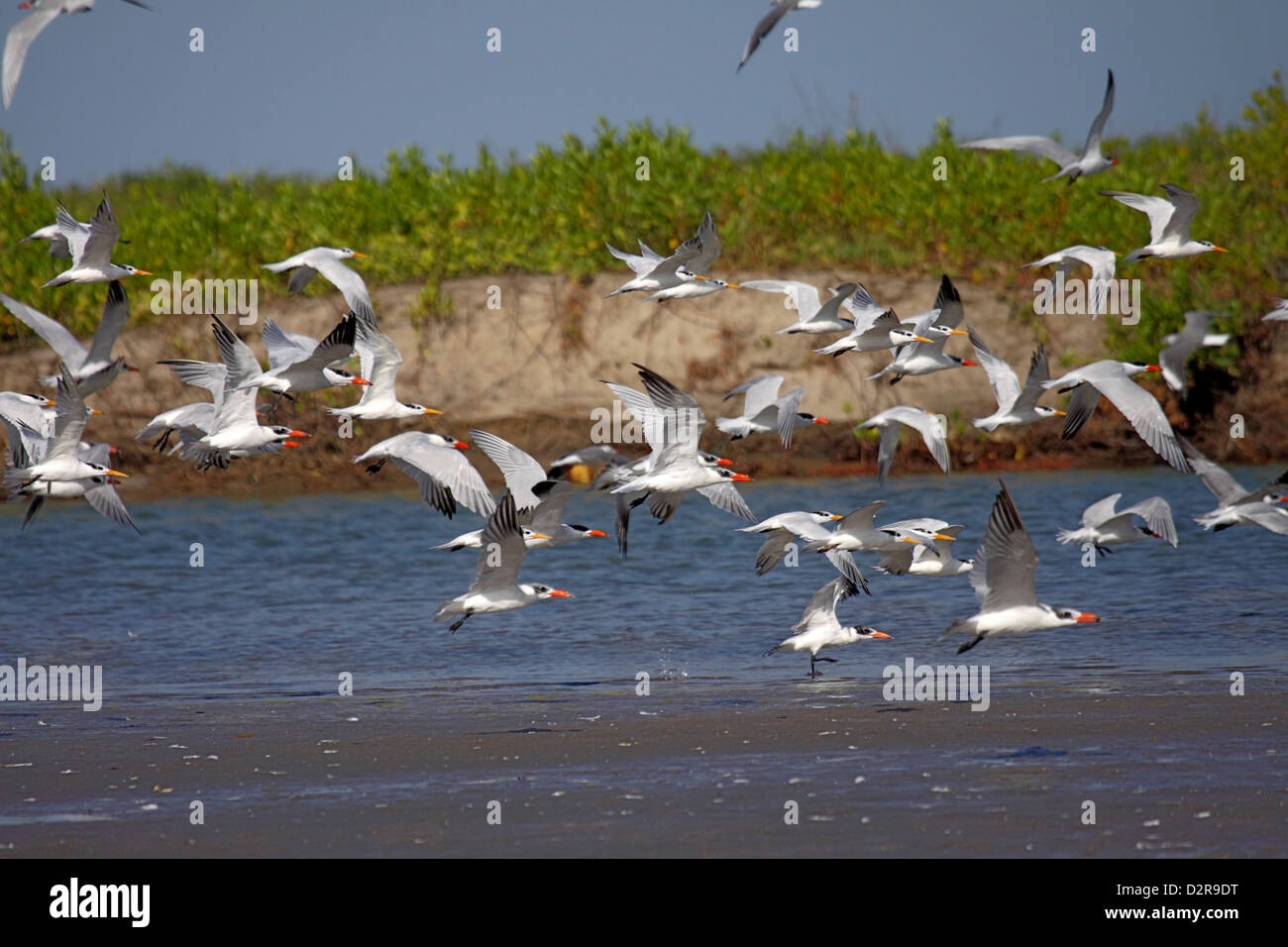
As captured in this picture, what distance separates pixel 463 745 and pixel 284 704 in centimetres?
236

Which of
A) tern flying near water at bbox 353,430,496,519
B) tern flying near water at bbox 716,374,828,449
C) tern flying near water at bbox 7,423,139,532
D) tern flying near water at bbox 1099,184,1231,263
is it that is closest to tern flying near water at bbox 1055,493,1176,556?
tern flying near water at bbox 1099,184,1231,263

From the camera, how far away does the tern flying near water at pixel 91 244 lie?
12398mm

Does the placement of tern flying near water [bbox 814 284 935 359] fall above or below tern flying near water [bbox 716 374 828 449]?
above

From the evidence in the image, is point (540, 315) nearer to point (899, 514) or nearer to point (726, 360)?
point (726, 360)

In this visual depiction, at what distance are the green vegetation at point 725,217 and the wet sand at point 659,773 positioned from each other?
15.2 meters

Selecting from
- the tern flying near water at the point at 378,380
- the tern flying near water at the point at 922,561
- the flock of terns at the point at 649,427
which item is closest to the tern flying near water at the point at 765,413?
the flock of terns at the point at 649,427

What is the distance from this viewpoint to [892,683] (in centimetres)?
1230

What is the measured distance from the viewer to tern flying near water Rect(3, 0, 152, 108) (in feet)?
40.0

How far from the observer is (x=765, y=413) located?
43.8 ft

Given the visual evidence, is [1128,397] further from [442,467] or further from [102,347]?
[102,347]

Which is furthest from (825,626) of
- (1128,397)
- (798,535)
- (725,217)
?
(725,217)

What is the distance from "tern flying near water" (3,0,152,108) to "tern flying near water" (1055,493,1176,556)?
8417 millimetres

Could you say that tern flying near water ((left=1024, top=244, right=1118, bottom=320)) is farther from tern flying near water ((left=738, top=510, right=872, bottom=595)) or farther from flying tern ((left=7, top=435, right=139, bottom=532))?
flying tern ((left=7, top=435, right=139, bottom=532))

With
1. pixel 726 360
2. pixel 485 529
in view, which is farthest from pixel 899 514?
pixel 485 529
